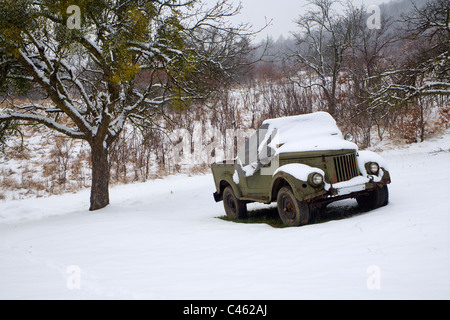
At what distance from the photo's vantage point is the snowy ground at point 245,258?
3.34 m

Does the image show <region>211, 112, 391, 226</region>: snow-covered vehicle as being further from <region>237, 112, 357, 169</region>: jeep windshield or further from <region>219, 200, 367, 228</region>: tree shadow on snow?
<region>219, 200, 367, 228</region>: tree shadow on snow

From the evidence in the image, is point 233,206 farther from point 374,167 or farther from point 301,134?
point 374,167

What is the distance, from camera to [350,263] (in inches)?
152

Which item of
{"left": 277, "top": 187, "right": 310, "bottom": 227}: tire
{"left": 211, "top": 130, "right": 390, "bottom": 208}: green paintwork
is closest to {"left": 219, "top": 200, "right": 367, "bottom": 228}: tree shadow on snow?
{"left": 277, "top": 187, "right": 310, "bottom": 227}: tire

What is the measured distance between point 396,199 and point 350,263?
12.2ft

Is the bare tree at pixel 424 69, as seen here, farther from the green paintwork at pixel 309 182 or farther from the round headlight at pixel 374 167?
the green paintwork at pixel 309 182

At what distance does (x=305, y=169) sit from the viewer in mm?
5969

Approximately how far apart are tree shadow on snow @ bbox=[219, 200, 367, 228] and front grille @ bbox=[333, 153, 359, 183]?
31.8 inches

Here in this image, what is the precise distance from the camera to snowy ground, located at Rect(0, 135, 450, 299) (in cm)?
334

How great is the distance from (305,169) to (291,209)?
81cm

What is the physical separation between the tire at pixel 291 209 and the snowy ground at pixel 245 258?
31 centimetres

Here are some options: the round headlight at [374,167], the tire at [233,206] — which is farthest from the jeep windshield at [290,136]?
the tire at [233,206]

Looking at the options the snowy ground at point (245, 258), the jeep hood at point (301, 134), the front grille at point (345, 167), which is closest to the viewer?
the snowy ground at point (245, 258)
